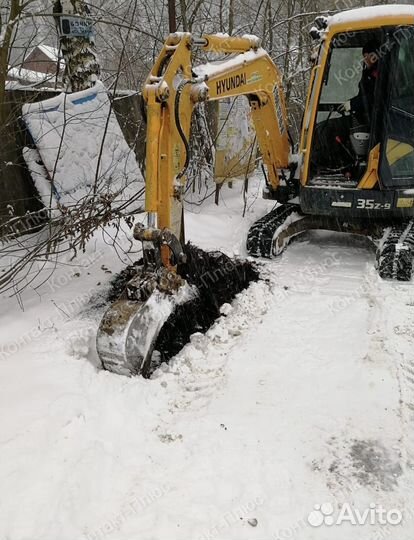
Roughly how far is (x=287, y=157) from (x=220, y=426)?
3786 millimetres

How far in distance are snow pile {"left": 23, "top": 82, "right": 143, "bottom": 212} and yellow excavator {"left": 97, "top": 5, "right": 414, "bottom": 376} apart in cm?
150

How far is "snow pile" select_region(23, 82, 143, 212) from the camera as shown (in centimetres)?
528

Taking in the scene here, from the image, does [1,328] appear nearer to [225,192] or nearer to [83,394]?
[83,394]

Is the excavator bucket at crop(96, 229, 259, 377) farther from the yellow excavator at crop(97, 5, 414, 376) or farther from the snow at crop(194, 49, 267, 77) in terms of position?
the snow at crop(194, 49, 267, 77)

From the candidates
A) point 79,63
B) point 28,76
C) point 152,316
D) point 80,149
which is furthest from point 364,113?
point 28,76

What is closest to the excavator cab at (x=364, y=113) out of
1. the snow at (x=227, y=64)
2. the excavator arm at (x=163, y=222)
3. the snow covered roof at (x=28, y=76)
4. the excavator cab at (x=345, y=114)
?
the excavator cab at (x=345, y=114)

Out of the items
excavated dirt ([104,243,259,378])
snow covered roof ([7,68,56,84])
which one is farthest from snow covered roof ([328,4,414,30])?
snow covered roof ([7,68,56,84])

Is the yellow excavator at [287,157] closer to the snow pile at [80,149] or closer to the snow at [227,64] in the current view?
the snow at [227,64]

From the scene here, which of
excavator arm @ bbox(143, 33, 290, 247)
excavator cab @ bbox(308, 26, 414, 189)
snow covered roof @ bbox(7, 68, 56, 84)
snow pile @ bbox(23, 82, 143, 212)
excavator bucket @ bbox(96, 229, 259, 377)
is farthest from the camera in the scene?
snow covered roof @ bbox(7, 68, 56, 84)

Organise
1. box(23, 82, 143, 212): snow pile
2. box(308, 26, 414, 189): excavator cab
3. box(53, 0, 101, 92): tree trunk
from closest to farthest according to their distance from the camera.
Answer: box(308, 26, 414, 189): excavator cab
box(23, 82, 143, 212): snow pile
box(53, 0, 101, 92): tree trunk

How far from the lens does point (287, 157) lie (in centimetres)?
582

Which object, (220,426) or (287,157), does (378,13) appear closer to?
(287,157)

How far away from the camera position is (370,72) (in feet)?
17.1

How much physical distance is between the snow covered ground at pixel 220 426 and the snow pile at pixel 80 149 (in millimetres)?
1455
